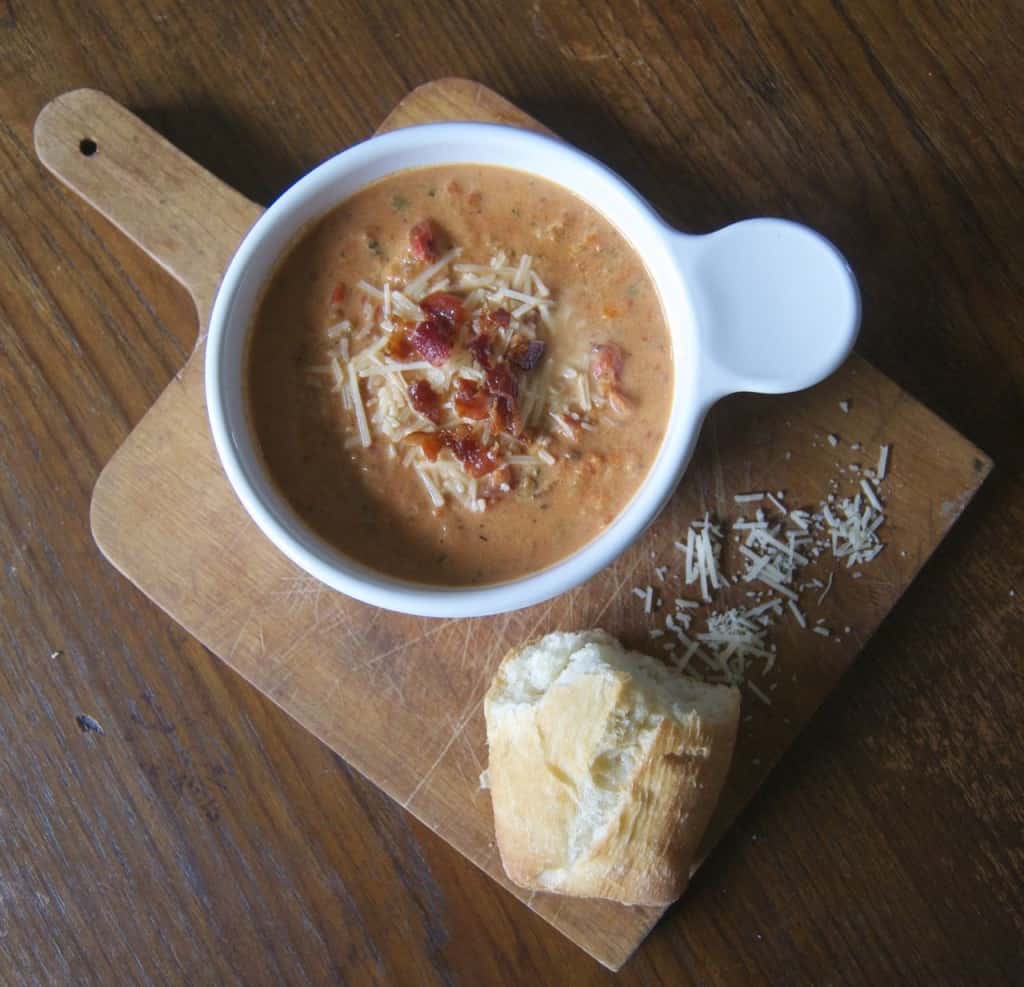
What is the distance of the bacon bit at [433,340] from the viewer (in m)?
1.64

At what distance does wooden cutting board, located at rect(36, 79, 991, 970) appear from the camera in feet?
5.96

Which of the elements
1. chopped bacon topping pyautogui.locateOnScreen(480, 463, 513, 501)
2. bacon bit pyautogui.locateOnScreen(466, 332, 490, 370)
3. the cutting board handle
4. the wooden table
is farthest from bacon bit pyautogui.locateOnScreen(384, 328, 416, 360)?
the wooden table

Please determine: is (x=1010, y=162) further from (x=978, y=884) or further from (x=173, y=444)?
(x=173, y=444)

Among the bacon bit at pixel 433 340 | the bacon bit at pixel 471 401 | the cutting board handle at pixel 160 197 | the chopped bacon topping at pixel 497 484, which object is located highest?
the cutting board handle at pixel 160 197

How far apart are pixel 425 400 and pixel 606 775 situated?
29.5 inches

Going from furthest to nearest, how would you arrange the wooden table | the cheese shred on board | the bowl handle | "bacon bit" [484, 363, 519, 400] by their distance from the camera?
the wooden table, the cheese shred on board, "bacon bit" [484, 363, 519, 400], the bowl handle

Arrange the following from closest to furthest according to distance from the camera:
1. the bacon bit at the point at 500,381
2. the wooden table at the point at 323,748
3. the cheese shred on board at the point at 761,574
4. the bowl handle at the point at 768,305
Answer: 1. the bowl handle at the point at 768,305
2. the bacon bit at the point at 500,381
3. the cheese shred on board at the point at 761,574
4. the wooden table at the point at 323,748

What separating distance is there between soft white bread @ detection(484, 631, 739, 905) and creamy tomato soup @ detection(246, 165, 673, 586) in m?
0.25

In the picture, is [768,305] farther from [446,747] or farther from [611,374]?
[446,747]

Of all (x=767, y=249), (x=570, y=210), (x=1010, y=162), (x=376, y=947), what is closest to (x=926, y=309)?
(x=1010, y=162)

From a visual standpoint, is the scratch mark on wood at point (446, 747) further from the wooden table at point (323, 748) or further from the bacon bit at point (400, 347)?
the bacon bit at point (400, 347)

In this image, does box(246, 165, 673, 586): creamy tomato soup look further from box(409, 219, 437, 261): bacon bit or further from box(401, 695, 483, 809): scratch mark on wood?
box(401, 695, 483, 809): scratch mark on wood

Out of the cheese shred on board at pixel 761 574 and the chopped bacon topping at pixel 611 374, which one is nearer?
the chopped bacon topping at pixel 611 374

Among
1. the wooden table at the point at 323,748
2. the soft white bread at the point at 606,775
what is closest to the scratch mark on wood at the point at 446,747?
the soft white bread at the point at 606,775
